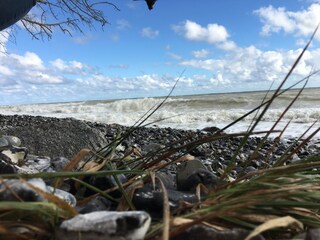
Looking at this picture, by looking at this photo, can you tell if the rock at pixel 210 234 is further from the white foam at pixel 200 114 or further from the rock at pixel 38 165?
the white foam at pixel 200 114

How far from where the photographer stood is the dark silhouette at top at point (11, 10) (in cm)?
197

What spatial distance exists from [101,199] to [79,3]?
675cm

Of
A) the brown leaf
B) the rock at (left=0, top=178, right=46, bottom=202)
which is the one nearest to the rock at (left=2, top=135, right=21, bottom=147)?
the rock at (left=0, top=178, right=46, bottom=202)

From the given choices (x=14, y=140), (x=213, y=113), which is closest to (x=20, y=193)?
(x=14, y=140)

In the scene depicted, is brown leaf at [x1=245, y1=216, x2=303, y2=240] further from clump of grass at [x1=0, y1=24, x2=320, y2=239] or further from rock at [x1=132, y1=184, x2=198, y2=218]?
Answer: rock at [x1=132, y1=184, x2=198, y2=218]

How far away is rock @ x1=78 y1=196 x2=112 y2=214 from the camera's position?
1.06 meters

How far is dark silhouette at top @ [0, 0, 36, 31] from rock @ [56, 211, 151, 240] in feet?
4.88

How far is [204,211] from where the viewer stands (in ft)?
3.10

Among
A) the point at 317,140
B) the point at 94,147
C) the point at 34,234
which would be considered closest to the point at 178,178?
the point at 34,234

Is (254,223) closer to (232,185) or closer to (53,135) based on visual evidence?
(232,185)

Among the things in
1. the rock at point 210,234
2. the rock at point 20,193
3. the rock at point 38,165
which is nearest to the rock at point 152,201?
the rock at point 210,234

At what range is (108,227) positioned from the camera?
797 mm

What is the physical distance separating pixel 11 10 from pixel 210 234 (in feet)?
5.41

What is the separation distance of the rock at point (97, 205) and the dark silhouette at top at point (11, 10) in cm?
124
